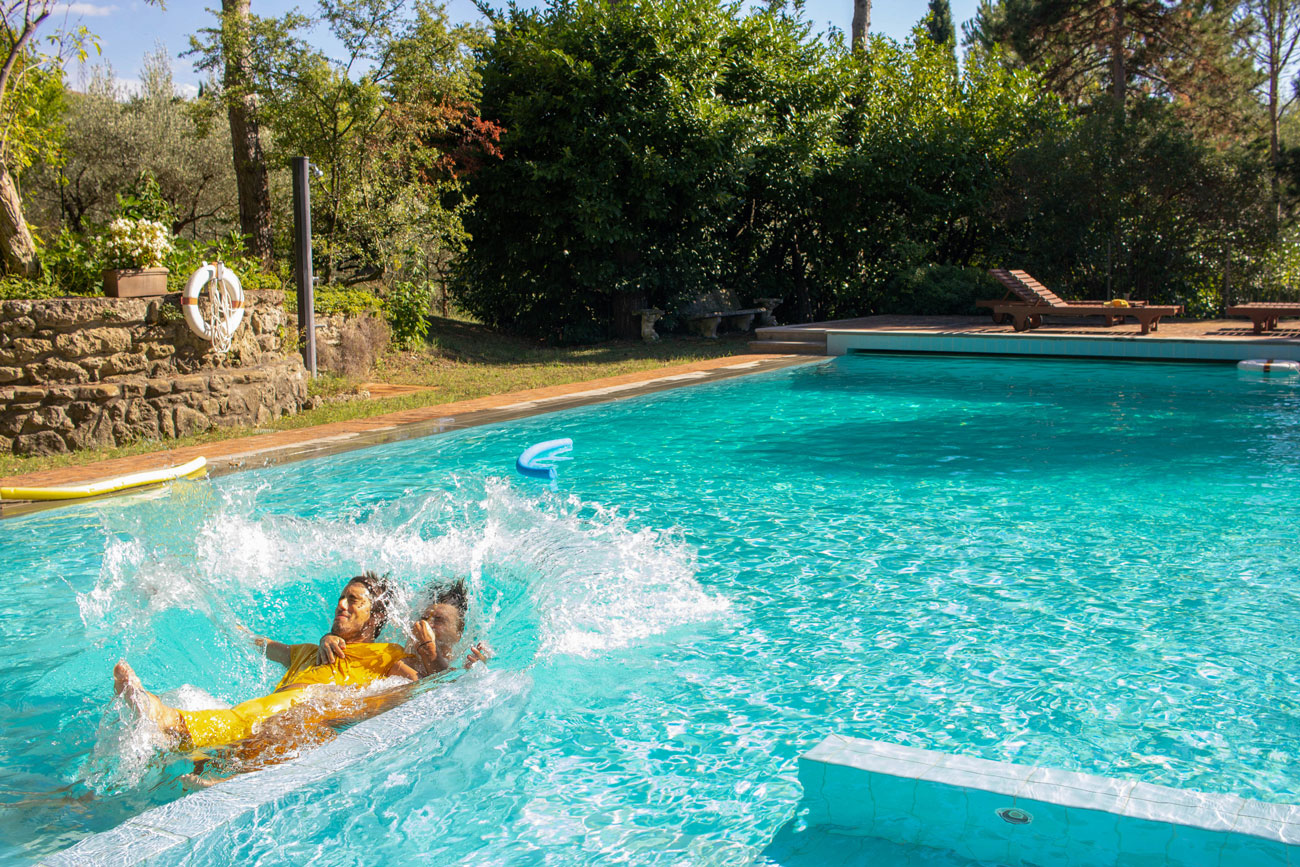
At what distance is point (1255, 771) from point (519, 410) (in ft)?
26.9

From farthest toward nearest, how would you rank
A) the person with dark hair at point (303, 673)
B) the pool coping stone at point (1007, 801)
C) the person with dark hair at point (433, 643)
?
the person with dark hair at point (433, 643) → the person with dark hair at point (303, 673) → the pool coping stone at point (1007, 801)

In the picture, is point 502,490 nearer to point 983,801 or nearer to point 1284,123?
point 983,801

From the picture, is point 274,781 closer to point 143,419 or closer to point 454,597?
point 454,597

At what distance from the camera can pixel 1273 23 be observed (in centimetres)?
2508

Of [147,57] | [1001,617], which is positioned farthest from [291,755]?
[147,57]

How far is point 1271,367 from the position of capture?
41.1ft

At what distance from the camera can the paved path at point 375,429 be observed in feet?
26.1

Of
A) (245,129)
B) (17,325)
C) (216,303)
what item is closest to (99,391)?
(17,325)

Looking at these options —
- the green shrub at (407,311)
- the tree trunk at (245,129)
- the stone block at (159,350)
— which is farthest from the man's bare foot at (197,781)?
the green shrub at (407,311)

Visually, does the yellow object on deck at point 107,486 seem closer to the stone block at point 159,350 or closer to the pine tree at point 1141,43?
the stone block at point 159,350

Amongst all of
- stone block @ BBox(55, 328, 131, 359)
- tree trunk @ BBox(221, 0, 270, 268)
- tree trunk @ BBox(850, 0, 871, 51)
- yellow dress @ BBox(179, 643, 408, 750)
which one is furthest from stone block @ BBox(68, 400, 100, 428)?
tree trunk @ BBox(850, 0, 871, 51)

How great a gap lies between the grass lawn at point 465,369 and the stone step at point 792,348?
0.28m

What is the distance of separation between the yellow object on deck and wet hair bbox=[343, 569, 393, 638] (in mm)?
3706

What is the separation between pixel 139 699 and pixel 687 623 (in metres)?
2.69
